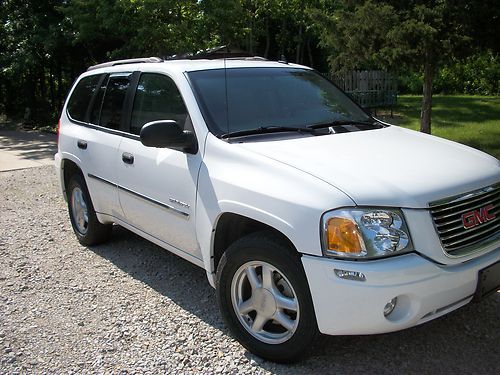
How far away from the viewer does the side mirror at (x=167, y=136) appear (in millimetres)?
3412

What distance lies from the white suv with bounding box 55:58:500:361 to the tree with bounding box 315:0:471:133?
16.5 feet

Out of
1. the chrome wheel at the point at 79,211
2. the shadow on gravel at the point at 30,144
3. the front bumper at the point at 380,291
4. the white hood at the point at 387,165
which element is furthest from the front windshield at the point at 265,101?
the shadow on gravel at the point at 30,144

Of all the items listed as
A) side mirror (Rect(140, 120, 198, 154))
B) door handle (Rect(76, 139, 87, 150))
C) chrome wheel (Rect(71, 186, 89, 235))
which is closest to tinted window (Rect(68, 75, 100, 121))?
door handle (Rect(76, 139, 87, 150))

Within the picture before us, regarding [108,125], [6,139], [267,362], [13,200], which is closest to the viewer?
[267,362]

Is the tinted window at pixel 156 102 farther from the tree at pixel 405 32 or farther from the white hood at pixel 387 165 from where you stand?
the tree at pixel 405 32

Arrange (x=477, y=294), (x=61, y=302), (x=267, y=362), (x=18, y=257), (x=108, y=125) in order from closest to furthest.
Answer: (x=477, y=294) → (x=267, y=362) → (x=61, y=302) → (x=108, y=125) → (x=18, y=257)

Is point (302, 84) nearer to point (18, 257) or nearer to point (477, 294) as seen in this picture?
point (477, 294)

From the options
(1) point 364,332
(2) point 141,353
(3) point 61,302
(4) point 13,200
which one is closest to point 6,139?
(4) point 13,200

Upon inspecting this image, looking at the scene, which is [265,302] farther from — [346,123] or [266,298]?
[346,123]

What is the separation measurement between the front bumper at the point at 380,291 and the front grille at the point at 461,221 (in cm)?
15

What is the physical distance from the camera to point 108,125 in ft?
15.5

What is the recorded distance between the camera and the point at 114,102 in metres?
4.69

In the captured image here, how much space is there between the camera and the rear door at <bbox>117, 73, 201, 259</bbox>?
3.62m

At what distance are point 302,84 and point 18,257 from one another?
3245 mm
